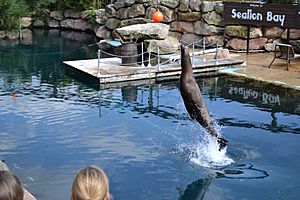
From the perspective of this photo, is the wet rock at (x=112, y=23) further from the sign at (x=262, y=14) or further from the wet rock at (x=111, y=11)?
the sign at (x=262, y=14)

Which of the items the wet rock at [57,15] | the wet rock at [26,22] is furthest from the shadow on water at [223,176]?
the wet rock at [26,22]

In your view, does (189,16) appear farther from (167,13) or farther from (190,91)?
(190,91)

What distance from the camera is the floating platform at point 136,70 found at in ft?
46.7

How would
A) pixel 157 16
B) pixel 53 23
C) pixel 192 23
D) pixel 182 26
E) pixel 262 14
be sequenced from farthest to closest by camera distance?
pixel 53 23, pixel 182 26, pixel 192 23, pixel 157 16, pixel 262 14

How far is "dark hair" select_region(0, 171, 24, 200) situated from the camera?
2.80m

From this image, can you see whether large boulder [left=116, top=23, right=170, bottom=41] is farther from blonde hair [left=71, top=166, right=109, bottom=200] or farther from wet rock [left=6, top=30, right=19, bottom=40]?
blonde hair [left=71, top=166, right=109, bottom=200]

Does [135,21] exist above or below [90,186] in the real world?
above

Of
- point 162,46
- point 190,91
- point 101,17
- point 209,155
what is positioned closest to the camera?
point 190,91

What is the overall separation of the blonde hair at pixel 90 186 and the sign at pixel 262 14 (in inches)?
605

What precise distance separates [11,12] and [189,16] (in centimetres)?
1046

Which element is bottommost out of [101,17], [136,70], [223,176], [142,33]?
[223,176]

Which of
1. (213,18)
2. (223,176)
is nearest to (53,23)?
(213,18)

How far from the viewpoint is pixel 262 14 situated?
1797cm

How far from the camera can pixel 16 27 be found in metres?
27.7
